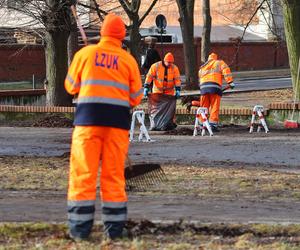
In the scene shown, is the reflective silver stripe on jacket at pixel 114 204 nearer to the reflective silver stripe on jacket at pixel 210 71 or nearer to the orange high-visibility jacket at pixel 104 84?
the orange high-visibility jacket at pixel 104 84

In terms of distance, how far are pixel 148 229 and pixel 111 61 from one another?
1545mm

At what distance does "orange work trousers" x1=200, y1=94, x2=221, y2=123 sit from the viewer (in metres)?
17.0

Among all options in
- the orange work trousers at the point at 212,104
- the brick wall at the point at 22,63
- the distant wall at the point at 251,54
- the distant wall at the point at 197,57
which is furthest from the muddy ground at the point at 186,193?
the distant wall at the point at 251,54

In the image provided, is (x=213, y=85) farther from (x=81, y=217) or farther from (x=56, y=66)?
(x=81, y=217)

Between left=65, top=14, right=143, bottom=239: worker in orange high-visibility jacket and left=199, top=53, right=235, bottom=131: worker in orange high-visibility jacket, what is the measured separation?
32.6ft

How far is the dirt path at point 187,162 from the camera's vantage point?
26.5ft

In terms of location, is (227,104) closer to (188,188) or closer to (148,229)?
(188,188)

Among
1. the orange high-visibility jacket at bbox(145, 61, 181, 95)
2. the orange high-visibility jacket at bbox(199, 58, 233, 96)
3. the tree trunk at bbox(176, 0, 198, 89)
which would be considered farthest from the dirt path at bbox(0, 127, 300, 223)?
the tree trunk at bbox(176, 0, 198, 89)

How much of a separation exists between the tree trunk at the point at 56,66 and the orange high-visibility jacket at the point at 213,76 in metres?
3.78

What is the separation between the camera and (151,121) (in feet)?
57.1

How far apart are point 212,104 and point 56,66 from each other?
4.32m

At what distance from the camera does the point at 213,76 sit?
17234mm

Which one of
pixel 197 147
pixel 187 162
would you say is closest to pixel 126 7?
pixel 197 147

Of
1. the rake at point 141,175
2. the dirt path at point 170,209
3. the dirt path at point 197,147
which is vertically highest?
the rake at point 141,175
